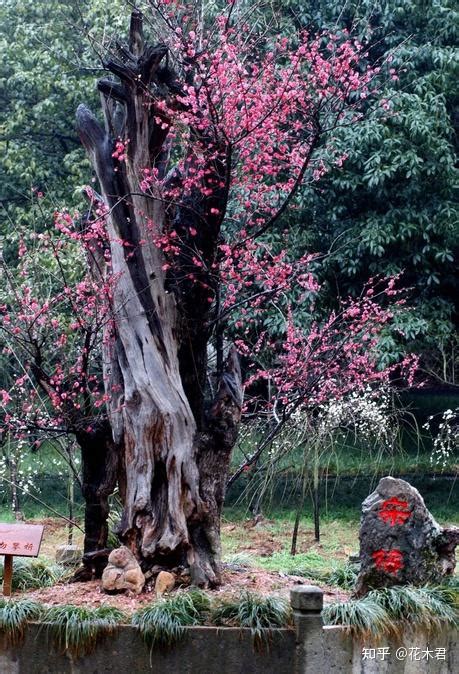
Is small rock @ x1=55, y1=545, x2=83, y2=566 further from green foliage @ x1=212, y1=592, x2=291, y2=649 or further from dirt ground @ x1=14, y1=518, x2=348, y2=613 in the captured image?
green foliage @ x1=212, y1=592, x2=291, y2=649

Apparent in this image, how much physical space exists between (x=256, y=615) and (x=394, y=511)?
3.70 feet

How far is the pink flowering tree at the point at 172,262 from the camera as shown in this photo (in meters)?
5.71

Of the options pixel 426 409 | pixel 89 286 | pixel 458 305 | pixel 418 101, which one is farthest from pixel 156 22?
pixel 426 409

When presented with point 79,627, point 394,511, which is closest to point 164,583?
point 79,627

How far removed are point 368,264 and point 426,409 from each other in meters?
3.40

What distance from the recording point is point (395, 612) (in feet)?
17.5

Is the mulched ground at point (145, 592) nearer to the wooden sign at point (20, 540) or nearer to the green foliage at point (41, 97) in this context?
Result: the wooden sign at point (20, 540)

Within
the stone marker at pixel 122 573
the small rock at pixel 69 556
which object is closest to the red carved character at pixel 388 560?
the stone marker at pixel 122 573

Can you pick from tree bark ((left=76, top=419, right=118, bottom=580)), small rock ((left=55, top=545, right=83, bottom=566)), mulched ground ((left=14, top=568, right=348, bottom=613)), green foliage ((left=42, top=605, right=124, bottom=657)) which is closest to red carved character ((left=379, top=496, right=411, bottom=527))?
mulched ground ((left=14, top=568, right=348, bottom=613))

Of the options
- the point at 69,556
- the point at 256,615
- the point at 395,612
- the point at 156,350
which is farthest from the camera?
the point at 69,556

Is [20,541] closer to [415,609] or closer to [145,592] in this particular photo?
[145,592]

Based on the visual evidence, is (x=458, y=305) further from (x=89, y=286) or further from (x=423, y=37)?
(x=89, y=286)

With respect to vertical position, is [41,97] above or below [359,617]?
above

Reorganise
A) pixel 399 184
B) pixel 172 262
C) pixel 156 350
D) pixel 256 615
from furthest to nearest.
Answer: pixel 399 184
pixel 172 262
pixel 156 350
pixel 256 615
